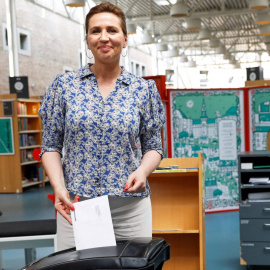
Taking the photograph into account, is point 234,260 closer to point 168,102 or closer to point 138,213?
point 168,102

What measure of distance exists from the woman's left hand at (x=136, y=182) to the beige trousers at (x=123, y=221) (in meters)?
0.08

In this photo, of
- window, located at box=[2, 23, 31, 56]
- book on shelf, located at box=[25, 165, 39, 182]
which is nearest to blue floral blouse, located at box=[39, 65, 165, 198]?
book on shelf, located at box=[25, 165, 39, 182]

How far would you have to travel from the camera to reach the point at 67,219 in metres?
1.60

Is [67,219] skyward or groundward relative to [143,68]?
groundward

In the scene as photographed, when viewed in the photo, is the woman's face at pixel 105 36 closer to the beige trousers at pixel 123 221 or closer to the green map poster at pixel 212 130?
the beige trousers at pixel 123 221

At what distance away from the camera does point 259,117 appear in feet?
23.1

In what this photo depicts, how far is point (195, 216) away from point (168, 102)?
3.01 meters

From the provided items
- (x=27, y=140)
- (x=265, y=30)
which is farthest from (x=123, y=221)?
(x=265, y=30)

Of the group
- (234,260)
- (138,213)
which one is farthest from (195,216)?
(138,213)

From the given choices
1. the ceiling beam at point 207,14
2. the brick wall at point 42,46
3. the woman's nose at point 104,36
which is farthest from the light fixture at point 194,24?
the woman's nose at point 104,36

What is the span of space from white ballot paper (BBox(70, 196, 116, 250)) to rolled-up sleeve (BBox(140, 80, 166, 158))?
1.34ft

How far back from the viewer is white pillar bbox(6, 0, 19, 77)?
13672 mm

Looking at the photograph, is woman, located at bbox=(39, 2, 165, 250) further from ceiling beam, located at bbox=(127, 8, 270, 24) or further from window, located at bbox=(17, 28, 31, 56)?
ceiling beam, located at bbox=(127, 8, 270, 24)

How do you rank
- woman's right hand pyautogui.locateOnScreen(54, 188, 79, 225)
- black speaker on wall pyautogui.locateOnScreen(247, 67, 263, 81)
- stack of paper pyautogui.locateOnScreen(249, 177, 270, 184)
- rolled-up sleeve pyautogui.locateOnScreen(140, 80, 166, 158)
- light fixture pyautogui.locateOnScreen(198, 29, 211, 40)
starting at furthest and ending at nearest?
1. light fixture pyautogui.locateOnScreen(198, 29, 211, 40)
2. black speaker on wall pyautogui.locateOnScreen(247, 67, 263, 81)
3. stack of paper pyautogui.locateOnScreen(249, 177, 270, 184)
4. rolled-up sleeve pyautogui.locateOnScreen(140, 80, 166, 158)
5. woman's right hand pyautogui.locateOnScreen(54, 188, 79, 225)
